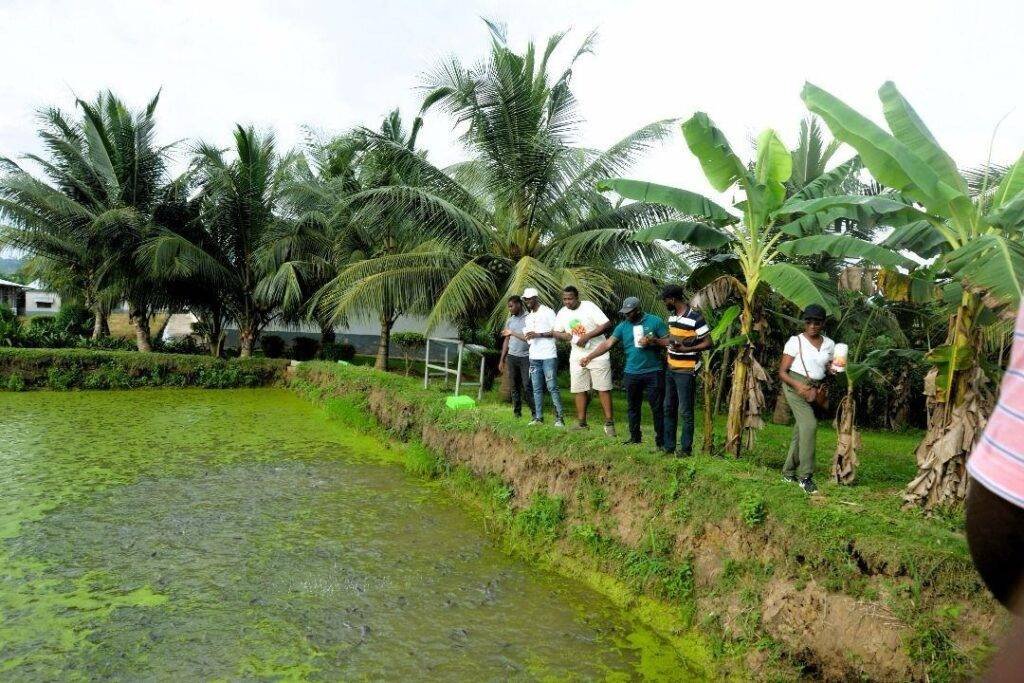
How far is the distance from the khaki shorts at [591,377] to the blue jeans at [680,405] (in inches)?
41.3

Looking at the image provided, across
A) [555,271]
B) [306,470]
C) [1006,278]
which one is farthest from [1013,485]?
[555,271]

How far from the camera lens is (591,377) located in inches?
306

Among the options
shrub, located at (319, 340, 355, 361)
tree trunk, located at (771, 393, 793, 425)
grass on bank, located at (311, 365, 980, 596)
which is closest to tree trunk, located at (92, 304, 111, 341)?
shrub, located at (319, 340, 355, 361)

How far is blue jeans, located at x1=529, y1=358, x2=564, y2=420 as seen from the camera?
26.1 ft

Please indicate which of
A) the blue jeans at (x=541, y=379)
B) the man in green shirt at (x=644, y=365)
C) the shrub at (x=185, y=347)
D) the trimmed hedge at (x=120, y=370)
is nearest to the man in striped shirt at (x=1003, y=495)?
the man in green shirt at (x=644, y=365)

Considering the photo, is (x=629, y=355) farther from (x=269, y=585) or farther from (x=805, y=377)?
(x=269, y=585)

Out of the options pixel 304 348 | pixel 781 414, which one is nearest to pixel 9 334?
pixel 304 348

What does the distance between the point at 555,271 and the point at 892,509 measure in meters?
6.86

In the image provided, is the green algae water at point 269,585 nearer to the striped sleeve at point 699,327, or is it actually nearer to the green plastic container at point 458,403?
the green plastic container at point 458,403

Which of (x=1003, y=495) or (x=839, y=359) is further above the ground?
(x=839, y=359)

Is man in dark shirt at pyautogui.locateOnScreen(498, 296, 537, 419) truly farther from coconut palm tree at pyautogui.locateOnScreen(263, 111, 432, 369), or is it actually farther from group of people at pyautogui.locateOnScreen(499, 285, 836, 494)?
coconut palm tree at pyautogui.locateOnScreen(263, 111, 432, 369)

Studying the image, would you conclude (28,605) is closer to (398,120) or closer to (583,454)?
(583,454)

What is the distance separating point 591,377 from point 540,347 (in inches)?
28.6

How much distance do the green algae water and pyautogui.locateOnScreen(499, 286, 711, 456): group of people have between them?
5.89 feet
